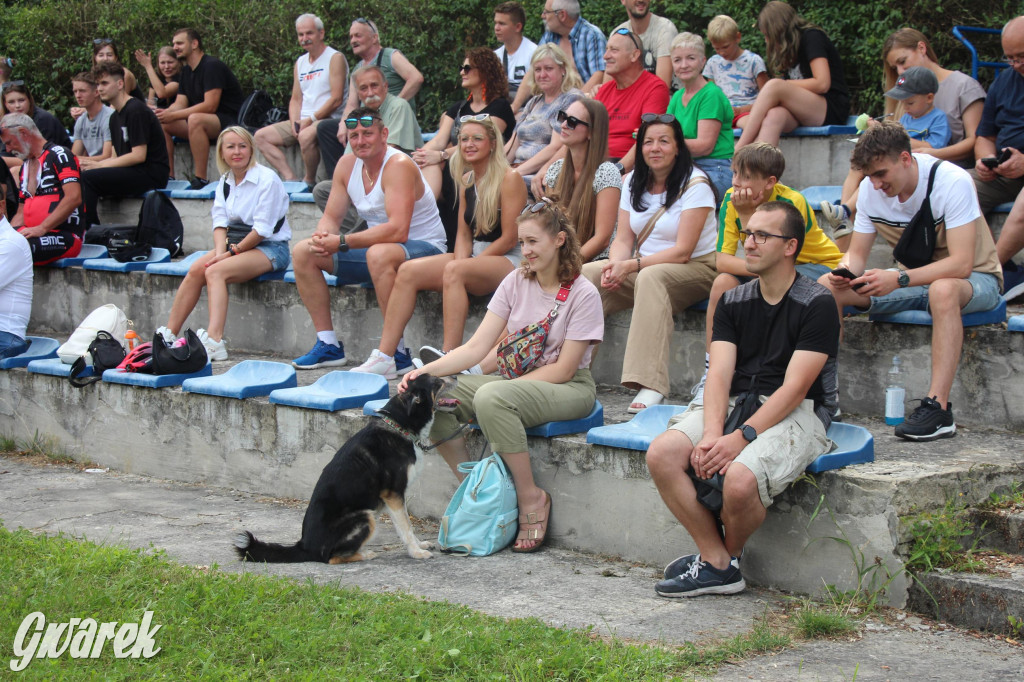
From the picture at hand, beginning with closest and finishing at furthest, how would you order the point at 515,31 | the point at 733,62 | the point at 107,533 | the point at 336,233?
1. the point at 107,533
2. the point at 336,233
3. the point at 733,62
4. the point at 515,31

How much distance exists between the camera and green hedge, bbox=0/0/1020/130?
938 cm

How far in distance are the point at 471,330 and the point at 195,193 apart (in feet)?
14.2

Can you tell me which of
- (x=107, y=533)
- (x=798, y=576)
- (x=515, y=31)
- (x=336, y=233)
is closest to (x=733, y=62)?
(x=515, y=31)

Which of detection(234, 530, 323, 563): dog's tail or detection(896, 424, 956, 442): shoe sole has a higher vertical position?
detection(896, 424, 956, 442): shoe sole

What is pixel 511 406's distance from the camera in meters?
4.96

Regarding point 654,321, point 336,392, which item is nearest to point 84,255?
point 336,392

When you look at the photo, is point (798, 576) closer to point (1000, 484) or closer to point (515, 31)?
point (1000, 484)

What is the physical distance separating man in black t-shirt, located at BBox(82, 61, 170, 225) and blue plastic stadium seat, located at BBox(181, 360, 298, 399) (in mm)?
4423

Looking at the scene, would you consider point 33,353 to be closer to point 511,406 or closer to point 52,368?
point 52,368

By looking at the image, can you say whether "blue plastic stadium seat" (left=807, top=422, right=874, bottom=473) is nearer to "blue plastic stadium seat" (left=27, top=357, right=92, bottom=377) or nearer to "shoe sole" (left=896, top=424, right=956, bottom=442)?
"shoe sole" (left=896, top=424, right=956, bottom=442)

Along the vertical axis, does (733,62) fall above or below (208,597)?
above

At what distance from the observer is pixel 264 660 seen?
11.9 feet

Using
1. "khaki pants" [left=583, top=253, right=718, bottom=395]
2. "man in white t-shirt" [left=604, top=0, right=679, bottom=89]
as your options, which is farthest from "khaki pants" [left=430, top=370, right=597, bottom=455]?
"man in white t-shirt" [left=604, top=0, right=679, bottom=89]

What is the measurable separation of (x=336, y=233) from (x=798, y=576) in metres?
4.21
